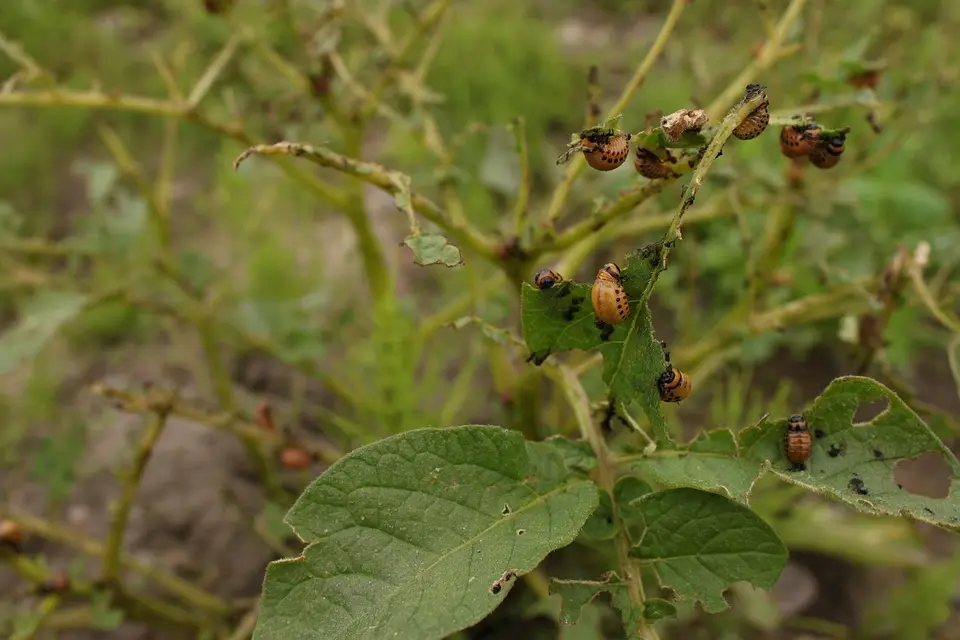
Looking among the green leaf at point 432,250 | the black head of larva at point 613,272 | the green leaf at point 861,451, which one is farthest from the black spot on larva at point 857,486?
the green leaf at point 432,250

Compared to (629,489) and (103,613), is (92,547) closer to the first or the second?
(103,613)

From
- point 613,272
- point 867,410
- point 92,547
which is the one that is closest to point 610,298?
point 613,272

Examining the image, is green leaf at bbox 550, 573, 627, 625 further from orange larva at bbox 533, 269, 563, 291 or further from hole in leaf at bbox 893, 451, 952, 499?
hole in leaf at bbox 893, 451, 952, 499

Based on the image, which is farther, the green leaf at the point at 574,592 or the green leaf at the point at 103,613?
the green leaf at the point at 103,613

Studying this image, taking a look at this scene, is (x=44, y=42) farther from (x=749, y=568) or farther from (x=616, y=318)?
(x=749, y=568)

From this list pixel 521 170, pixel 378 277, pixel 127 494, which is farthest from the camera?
pixel 378 277

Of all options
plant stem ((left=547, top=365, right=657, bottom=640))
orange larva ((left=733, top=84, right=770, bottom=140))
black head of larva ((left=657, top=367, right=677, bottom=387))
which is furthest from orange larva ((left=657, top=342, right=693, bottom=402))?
orange larva ((left=733, top=84, right=770, bottom=140))

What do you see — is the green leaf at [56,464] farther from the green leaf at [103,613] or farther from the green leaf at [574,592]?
the green leaf at [574,592]

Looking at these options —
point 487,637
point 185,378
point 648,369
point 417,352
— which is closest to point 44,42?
point 185,378
